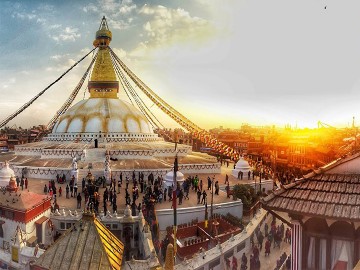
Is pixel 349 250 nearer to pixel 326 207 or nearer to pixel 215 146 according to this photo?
pixel 326 207

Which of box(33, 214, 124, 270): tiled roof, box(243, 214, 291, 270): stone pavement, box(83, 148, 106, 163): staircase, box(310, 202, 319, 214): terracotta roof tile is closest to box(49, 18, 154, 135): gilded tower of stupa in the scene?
box(83, 148, 106, 163): staircase

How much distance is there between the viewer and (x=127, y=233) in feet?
38.6

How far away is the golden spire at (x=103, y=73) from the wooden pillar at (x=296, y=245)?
28989mm

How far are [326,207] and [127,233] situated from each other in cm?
842

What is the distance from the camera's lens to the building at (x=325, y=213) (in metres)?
4.69

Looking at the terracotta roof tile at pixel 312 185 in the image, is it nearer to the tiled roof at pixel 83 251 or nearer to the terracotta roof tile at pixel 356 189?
the terracotta roof tile at pixel 356 189

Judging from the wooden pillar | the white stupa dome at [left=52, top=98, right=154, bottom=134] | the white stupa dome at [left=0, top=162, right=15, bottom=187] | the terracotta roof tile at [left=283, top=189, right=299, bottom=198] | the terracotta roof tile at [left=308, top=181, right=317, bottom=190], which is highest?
the white stupa dome at [left=52, top=98, right=154, bottom=134]

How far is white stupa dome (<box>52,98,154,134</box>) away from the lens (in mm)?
28062

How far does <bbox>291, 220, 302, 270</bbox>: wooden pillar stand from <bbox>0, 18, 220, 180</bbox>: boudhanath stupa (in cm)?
1420

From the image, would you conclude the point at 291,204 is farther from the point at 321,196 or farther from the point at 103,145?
the point at 103,145

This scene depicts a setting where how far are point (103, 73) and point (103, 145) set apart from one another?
10.6 meters

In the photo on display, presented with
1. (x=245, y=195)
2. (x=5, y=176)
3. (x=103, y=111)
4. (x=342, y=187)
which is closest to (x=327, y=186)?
(x=342, y=187)

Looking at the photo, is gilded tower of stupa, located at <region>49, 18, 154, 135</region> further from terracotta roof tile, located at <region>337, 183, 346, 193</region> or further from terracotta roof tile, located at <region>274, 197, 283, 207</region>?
terracotta roof tile, located at <region>337, 183, 346, 193</region>

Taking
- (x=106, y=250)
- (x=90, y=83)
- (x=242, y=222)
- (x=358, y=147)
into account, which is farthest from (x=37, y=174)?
(x=358, y=147)
